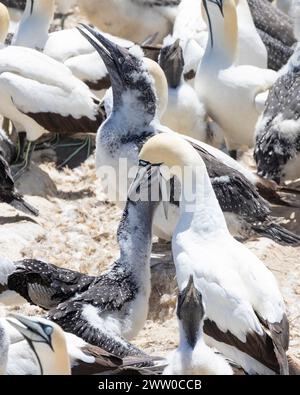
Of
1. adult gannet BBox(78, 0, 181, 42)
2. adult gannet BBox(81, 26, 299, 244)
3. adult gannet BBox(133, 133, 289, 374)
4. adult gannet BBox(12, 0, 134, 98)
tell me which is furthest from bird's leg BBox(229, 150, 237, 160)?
adult gannet BBox(133, 133, 289, 374)

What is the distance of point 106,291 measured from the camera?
33.8 ft

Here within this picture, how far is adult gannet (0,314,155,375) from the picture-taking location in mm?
9023

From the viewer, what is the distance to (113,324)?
33.5 ft

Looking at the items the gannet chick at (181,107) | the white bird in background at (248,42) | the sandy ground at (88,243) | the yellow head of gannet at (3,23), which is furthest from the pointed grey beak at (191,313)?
the yellow head of gannet at (3,23)

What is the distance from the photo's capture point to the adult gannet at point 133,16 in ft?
53.6

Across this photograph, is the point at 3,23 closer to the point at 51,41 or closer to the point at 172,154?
the point at 51,41

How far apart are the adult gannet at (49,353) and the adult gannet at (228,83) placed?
3819mm

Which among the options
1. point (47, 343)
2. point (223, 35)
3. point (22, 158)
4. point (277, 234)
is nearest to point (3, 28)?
point (22, 158)

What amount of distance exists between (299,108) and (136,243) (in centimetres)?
261

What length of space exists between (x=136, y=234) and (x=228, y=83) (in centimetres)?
305

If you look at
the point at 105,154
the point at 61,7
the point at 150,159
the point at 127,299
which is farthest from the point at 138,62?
the point at 61,7

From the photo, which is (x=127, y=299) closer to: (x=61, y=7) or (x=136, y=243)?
(x=136, y=243)

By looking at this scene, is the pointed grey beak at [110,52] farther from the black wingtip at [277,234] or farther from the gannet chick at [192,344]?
the gannet chick at [192,344]

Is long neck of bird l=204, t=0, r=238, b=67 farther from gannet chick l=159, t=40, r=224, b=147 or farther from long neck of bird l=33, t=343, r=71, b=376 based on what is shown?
long neck of bird l=33, t=343, r=71, b=376
